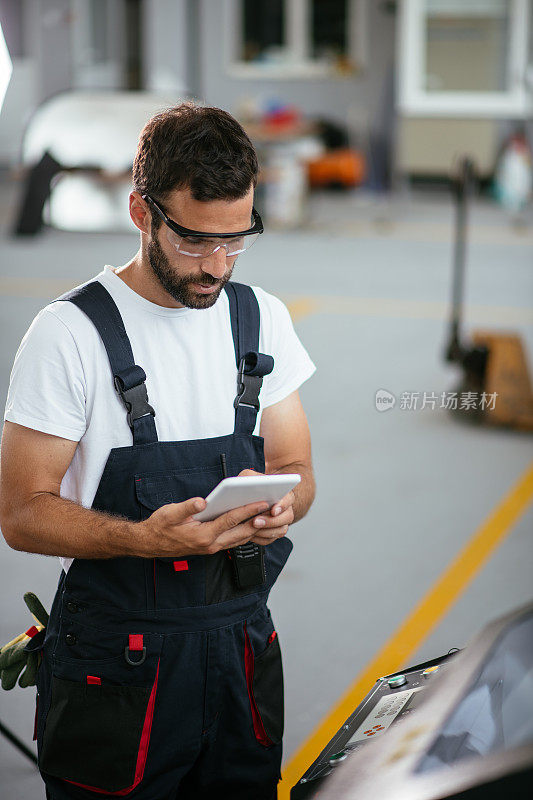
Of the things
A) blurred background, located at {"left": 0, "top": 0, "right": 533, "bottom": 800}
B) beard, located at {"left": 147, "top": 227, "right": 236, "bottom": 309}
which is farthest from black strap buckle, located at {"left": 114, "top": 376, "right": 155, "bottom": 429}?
blurred background, located at {"left": 0, "top": 0, "right": 533, "bottom": 800}

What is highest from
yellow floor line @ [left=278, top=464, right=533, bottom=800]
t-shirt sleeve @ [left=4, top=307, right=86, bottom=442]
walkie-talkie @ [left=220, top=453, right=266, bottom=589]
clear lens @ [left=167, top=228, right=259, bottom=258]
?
clear lens @ [left=167, top=228, right=259, bottom=258]

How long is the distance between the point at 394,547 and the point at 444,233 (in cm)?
744

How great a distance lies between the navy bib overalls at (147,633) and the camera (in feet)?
5.21

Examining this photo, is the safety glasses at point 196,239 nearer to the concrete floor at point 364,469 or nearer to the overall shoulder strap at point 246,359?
the overall shoulder strap at point 246,359

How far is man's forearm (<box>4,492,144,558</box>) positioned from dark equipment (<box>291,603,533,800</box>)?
493 mm

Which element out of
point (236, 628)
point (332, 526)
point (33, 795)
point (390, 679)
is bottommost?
point (332, 526)

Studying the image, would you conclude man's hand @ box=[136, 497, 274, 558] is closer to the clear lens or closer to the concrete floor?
the clear lens

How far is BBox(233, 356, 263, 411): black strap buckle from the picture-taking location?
1676 mm

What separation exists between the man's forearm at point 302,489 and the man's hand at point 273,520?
17cm

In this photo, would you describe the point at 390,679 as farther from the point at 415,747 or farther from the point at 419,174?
the point at 419,174

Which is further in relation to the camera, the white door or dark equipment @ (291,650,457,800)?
the white door

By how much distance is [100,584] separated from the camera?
1.63m

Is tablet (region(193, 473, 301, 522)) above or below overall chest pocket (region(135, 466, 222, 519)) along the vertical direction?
above

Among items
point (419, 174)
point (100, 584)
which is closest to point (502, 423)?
→ point (100, 584)
